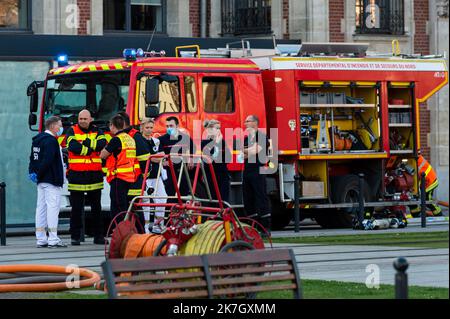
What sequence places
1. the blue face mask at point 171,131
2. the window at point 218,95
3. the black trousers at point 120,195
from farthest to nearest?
the window at point 218,95 < the blue face mask at point 171,131 < the black trousers at point 120,195

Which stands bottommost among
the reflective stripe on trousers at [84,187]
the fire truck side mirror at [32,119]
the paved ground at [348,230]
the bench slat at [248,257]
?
the paved ground at [348,230]

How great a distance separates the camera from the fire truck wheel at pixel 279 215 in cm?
2448

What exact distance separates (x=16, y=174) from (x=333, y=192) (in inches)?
221

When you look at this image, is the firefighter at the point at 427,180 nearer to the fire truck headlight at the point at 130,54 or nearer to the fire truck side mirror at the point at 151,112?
the fire truck side mirror at the point at 151,112

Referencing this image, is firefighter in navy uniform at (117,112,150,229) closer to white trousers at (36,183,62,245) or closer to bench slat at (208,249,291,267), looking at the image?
white trousers at (36,183,62,245)

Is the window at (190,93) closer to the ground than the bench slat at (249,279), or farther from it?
farther from it

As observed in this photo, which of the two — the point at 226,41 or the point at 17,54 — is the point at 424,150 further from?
the point at 17,54

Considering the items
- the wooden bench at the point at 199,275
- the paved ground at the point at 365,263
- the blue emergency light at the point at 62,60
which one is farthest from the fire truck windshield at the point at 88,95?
the wooden bench at the point at 199,275

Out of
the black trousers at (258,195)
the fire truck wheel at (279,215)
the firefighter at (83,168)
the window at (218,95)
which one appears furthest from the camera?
the fire truck wheel at (279,215)

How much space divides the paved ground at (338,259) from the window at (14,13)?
11847mm

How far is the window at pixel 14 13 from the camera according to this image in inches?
1270

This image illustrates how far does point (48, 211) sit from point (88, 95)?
330cm

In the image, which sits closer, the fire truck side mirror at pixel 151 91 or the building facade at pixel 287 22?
the fire truck side mirror at pixel 151 91

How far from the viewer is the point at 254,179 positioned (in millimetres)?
20672
